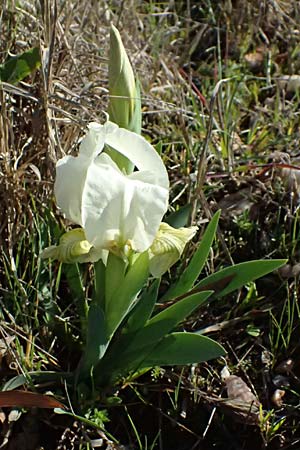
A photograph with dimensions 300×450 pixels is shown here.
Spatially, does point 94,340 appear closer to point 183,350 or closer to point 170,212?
point 183,350

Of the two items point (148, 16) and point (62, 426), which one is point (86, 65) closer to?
point (148, 16)

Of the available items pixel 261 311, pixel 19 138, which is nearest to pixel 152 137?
pixel 19 138

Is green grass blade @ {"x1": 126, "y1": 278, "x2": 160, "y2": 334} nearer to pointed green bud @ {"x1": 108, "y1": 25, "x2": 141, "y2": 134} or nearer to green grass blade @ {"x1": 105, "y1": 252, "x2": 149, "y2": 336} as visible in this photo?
green grass blade @ {"x1": 105, "y1": 252, "x2": 149, "y2": 336}

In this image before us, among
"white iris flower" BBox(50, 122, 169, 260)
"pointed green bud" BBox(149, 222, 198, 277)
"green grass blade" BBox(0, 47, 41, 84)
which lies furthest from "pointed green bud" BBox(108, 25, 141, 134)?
"green grass blade" BBox(0, 47, 41, 84)

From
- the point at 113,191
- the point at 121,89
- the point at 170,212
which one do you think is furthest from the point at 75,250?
the point at 170,212

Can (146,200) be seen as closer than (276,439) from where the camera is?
Yes

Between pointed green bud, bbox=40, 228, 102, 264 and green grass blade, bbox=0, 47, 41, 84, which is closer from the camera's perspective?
pointed green bud, bbox=40, 228, 102, 264

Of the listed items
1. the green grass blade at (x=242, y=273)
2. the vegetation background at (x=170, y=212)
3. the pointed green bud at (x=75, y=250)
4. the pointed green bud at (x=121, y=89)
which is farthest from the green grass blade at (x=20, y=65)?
the green grass blade at (x=242, y=273)
